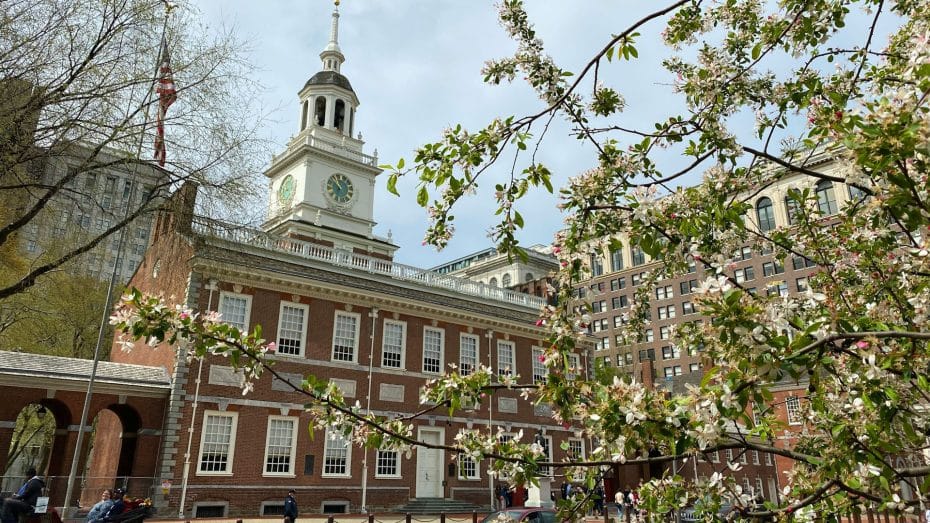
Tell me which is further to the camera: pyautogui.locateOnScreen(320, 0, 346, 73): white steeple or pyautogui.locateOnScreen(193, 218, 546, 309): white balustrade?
pyautogui.locateOnScreen(320, 0, 346, 73): white steeple

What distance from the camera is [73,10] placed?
1155 cm

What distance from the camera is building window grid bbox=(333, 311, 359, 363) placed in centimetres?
2881

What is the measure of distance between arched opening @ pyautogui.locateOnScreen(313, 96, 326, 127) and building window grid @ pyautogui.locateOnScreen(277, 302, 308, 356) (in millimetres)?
22355

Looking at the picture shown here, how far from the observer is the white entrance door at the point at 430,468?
29438 millimetres

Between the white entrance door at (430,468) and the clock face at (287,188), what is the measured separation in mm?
21243

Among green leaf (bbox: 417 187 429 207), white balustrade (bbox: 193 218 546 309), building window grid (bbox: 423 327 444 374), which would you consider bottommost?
green leaf (bbox: 417 187 429 207)

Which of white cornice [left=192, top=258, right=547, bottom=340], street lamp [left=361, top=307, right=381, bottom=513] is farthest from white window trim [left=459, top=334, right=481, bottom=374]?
street lamp [left=361, top=307, right=381, bottom=513]

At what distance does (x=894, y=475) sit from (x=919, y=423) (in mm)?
1173

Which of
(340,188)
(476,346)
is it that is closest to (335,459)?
(476,346)

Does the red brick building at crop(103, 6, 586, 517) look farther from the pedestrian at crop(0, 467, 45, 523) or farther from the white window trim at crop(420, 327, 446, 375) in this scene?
the pedestrian at crop(0, 467, 45, 523)

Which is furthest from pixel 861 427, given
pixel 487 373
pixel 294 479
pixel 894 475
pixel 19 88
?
pixel 294 479

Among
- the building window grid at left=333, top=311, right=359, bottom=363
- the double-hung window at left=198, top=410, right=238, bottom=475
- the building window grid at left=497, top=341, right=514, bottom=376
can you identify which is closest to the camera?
the double-hung window at left=198, top=410, right=238, bottom=475

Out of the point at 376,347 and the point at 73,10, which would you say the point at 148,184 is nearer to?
the point at 73,10

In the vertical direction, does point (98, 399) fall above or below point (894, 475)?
above
